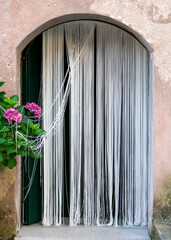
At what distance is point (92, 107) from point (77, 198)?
3.84ft

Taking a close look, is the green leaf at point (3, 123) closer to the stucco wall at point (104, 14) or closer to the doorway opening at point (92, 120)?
the stucco wall at point (104, 14)

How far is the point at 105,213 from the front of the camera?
194 inches

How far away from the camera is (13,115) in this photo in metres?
3.79

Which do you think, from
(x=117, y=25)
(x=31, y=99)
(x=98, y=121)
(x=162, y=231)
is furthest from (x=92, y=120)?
(x=162, y=231)

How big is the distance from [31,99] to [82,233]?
175cm

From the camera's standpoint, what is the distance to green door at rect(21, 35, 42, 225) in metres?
4.68

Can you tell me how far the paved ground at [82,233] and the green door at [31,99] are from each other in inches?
8.6

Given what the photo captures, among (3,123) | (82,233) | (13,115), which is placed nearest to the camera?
(13,115)

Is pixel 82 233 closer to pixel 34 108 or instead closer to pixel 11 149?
pixel 11 149

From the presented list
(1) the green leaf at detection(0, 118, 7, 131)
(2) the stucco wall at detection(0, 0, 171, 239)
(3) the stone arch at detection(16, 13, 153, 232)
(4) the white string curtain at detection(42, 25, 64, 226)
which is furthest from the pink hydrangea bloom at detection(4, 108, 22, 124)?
(4) the white string curtain at detection(42, 25, 64, 226)

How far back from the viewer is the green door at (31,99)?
15.4 ft

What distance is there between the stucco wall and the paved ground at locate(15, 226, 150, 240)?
242 millimetres

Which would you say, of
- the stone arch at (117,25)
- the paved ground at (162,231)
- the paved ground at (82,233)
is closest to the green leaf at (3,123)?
the stone arch at (117,25)

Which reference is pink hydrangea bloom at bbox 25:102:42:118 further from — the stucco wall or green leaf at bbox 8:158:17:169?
green leaf at bbox 8:158:17:169
